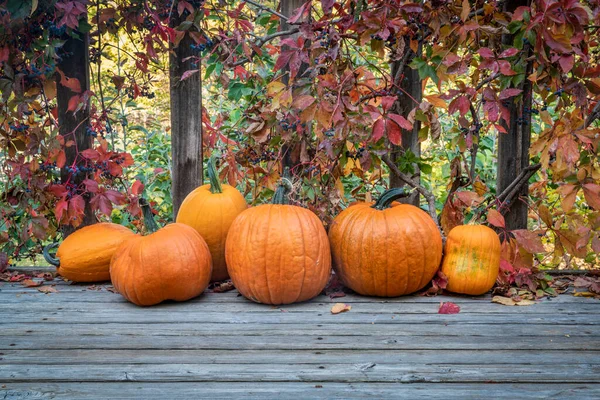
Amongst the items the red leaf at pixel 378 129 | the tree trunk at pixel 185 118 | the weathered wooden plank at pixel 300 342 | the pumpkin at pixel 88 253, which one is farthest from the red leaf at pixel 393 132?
the pumpkin at pixel 88 253

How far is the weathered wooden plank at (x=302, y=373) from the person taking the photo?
5.30 feet

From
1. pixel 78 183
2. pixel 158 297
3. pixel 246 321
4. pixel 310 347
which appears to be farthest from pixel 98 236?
pixel 310 347

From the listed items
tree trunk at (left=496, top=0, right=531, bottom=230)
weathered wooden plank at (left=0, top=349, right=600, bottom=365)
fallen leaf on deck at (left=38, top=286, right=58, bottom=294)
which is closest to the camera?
weathered wooden plank at (left=0, top=349, right=600, bottom=365)

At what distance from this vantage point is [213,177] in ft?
8.44

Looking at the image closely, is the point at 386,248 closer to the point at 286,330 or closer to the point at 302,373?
the point at 286,330

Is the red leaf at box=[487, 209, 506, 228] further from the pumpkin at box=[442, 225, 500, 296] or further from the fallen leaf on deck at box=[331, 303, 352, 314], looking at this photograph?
the fallen leaf on deck at box=[331, 303, 352, 314]

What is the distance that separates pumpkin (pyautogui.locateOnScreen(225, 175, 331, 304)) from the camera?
2.21 m

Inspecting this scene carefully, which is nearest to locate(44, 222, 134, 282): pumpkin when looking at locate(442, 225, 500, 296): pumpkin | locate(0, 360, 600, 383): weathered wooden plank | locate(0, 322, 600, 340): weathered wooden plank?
locate(0, 322, 600, 340): weathered wooden plank

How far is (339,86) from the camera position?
2309 millimetres

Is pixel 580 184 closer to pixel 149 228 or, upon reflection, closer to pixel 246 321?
pixel 246 321

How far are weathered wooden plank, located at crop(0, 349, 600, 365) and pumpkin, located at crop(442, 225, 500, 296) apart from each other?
0.58 meters

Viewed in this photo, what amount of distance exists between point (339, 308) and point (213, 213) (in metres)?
0.69

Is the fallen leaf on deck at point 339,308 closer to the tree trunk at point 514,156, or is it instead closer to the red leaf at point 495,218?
the red leaf at point 495,218

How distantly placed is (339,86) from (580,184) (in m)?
0.98
